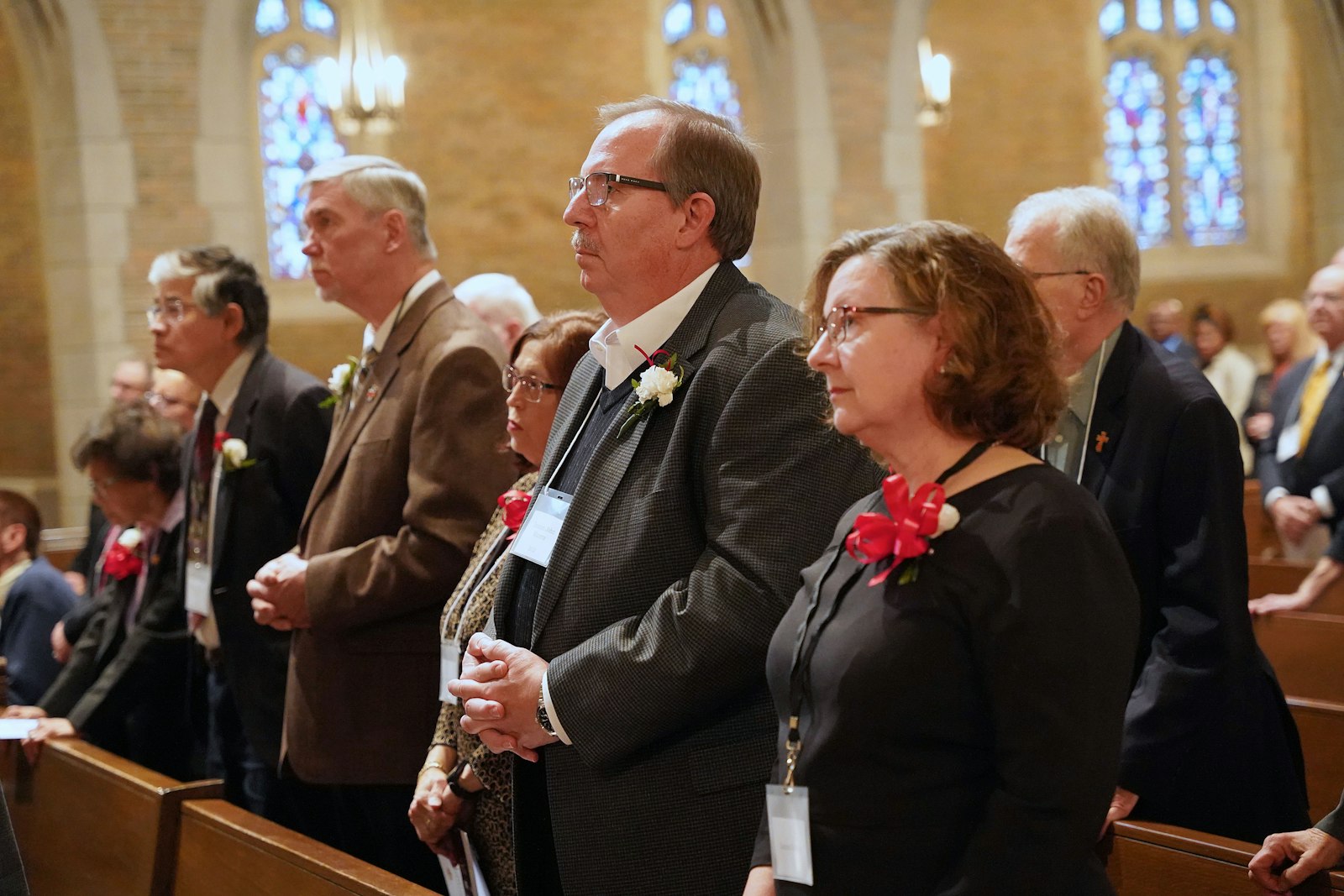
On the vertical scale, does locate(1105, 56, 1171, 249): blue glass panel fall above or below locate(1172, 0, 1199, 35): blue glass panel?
below

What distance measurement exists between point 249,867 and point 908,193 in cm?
843

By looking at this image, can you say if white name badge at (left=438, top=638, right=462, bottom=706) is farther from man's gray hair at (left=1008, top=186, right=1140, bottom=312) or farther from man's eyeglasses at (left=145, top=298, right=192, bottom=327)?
man's eyeglasses at (left=145, top=298, right=192, bottom=327)

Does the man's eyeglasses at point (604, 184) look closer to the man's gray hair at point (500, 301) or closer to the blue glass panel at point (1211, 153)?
Result: the man's gray hair at point (500, 301)

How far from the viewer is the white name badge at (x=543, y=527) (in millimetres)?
2125

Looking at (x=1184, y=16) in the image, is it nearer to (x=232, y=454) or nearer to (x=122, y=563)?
(x=122, y=563)

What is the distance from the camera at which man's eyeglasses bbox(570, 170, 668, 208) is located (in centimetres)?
210

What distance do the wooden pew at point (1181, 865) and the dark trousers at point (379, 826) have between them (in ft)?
4.82

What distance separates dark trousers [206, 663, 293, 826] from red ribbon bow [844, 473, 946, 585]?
2.26 meters

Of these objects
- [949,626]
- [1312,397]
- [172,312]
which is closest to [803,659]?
[949,626]

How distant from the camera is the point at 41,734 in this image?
11.3 feet

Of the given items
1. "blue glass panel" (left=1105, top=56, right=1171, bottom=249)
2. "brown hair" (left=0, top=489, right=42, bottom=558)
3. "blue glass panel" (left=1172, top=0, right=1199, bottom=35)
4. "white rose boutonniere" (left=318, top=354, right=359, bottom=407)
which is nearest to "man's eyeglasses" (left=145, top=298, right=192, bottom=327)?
"white rose boutonniere" (left=318, top=354, right=359, bottom=407)

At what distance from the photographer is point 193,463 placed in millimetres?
3648

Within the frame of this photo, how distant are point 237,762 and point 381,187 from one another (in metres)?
1.45

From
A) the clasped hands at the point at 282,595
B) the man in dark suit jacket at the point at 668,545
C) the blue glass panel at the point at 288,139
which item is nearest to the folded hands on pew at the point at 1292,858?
the man in dark suit jacket at the point at 668,545
